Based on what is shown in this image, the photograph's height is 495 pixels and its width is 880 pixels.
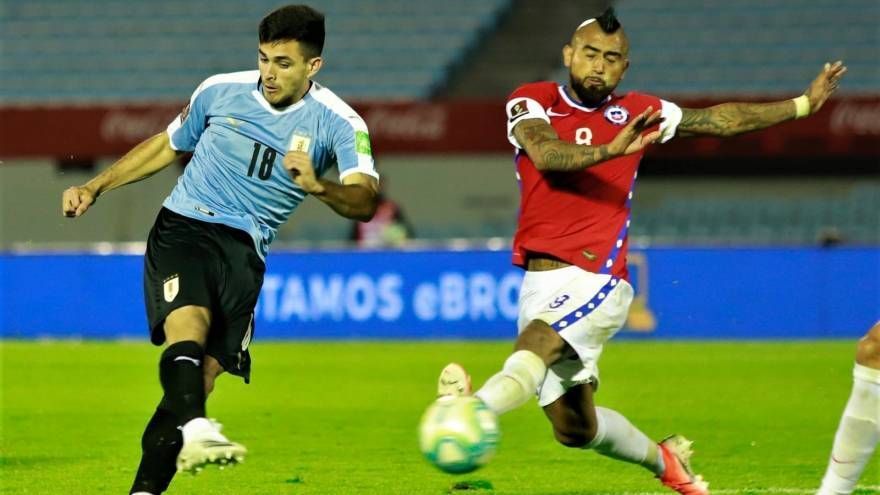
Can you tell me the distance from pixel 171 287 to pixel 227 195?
472mm

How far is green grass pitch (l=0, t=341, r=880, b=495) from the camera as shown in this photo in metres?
7.62

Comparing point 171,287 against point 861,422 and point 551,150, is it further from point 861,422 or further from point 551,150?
point 861,422

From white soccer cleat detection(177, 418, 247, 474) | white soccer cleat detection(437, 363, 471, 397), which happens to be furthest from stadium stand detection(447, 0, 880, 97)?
white soccer cleat detection(177, 418, 247, 474)

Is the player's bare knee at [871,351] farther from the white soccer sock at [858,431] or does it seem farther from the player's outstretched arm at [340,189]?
the player's outstretched arm at [340,189]

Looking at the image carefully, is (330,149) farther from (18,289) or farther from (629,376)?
(18,289)

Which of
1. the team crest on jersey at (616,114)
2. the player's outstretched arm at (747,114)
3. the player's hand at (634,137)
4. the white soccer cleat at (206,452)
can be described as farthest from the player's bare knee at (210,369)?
the player's outstretched arm at (747,114)

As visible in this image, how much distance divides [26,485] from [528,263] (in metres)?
2.75

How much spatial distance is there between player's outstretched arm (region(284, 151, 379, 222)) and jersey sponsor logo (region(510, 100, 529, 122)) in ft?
2.16

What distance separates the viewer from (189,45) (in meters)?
25.2

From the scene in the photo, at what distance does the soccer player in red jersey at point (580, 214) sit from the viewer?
6.08m

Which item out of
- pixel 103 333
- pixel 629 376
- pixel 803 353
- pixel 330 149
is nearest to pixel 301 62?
pixel 330 149

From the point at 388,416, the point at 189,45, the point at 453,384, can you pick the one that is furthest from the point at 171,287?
the point at 189,45

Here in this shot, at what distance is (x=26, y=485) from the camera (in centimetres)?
739

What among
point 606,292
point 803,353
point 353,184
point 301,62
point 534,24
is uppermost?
point 534,24
